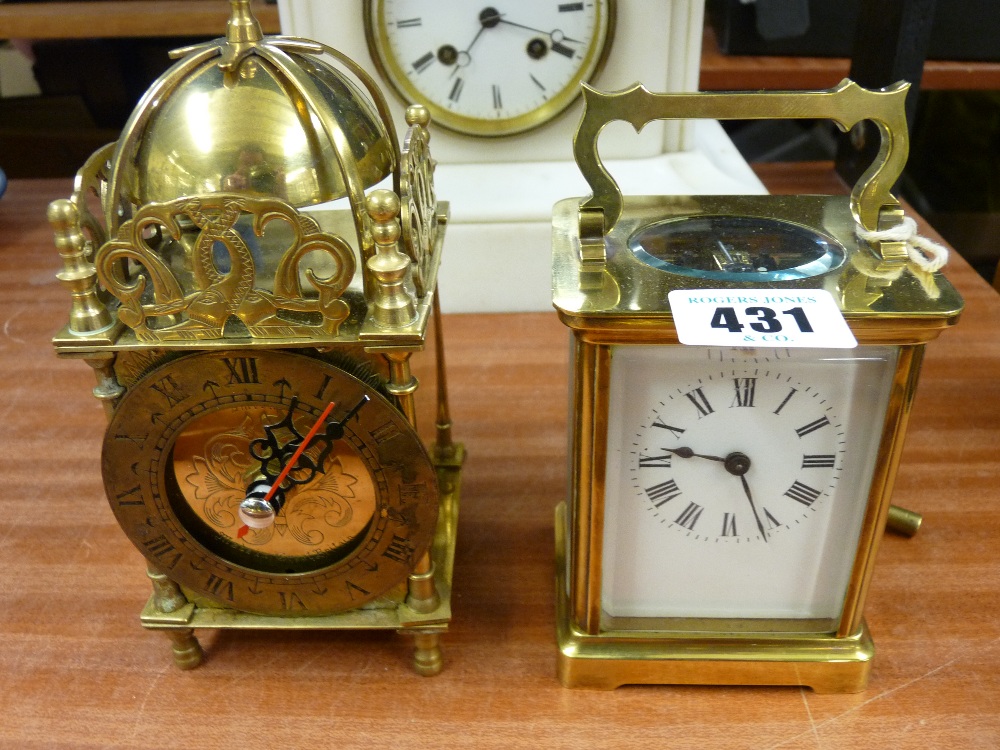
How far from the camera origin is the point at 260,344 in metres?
0.74

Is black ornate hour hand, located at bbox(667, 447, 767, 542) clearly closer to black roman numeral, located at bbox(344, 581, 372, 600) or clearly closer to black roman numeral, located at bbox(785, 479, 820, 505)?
black roman numeral, located at bbox(785, 479, 820, 505)

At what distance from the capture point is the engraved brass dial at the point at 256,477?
0.78 meters

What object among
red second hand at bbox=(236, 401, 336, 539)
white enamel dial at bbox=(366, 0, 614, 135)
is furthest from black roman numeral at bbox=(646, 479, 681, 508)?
white enamel dial at bbox=(366, 0, 614, 135)

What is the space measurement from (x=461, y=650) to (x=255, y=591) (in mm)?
239

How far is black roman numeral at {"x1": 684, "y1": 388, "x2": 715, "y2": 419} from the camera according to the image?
79cm

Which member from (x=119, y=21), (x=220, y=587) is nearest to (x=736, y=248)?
(x=220, y=587)

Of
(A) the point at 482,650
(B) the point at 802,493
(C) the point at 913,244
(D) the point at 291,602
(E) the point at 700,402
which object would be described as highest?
(C) the point at 913,244

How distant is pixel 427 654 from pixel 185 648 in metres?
0.26

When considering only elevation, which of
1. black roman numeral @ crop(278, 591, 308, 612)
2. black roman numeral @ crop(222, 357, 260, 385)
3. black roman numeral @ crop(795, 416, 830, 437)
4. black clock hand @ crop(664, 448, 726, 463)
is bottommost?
black roman numeral @ crop(278, 591, 308, 612)

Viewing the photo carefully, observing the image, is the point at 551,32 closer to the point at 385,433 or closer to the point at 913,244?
the point at 913,244

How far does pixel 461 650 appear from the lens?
0.97 m

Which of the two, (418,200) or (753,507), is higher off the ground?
(418,200)

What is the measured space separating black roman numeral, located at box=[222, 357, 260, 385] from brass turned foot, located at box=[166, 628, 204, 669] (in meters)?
0.31

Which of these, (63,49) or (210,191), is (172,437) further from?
(63,49)
